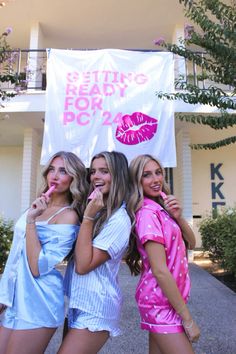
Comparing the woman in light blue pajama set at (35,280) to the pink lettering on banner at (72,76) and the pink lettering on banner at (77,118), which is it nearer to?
the pink lettering on banner at (77,118)

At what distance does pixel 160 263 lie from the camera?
1710 mm

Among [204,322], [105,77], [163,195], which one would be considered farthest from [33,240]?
[105,77]

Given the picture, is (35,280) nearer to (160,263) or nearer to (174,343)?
(160,263)

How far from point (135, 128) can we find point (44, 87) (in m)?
3.95

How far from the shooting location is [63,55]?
295 inches

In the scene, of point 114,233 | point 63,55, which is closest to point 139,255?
point 114,233

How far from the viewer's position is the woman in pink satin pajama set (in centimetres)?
169

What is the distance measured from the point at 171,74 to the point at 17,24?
18.0 ft

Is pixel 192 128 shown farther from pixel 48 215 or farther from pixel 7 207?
pixel 48 215

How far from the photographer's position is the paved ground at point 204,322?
3432mm

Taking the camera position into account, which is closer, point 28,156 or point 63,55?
point 63,55

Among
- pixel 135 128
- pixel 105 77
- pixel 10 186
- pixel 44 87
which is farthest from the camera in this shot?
pixel 10 186

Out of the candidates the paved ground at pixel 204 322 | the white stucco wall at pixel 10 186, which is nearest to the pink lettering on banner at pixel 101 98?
the paved ground at pixel 204 322

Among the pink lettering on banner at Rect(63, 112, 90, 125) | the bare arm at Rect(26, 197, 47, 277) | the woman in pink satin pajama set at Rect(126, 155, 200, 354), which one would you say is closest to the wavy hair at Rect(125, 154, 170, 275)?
the woman in pink satin pajama set at Rect(126, 155, 200, 354)
